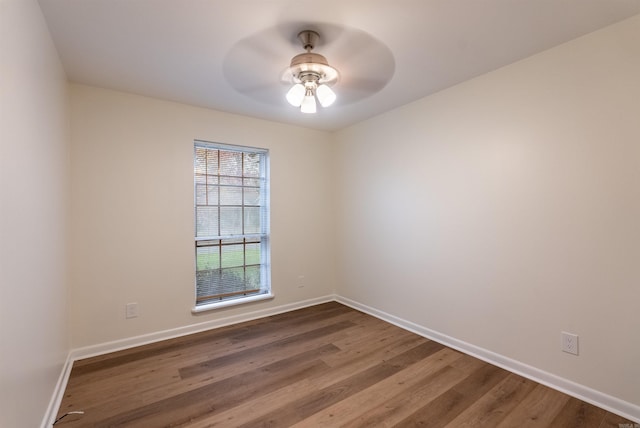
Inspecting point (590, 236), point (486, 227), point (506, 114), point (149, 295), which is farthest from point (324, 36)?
point (149, 295)

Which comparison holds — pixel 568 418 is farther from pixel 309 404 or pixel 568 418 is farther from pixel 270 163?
pixel 270 163

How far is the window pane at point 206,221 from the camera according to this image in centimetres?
317

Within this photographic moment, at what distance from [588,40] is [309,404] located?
3.00 metres

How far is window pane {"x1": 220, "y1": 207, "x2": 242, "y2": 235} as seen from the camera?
10.9 ft

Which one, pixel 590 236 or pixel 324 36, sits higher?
pixel 324 36

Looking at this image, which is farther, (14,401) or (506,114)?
(506,114)

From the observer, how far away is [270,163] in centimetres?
355

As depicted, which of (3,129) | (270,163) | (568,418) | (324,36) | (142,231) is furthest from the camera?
(270,163)

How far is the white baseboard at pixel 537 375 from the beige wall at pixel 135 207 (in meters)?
1.83

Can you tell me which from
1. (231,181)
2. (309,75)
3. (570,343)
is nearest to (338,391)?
(570,343)

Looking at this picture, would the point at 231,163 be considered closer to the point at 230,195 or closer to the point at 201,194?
the point at 230,195

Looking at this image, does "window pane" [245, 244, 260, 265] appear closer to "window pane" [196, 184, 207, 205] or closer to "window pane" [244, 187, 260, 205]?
"window pane" [244, 187, 260, 205]

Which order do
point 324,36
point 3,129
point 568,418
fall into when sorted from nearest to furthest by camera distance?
point 3,129 < point 568,418 < point 324,36

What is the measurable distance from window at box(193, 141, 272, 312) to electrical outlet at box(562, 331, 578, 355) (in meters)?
2.79
